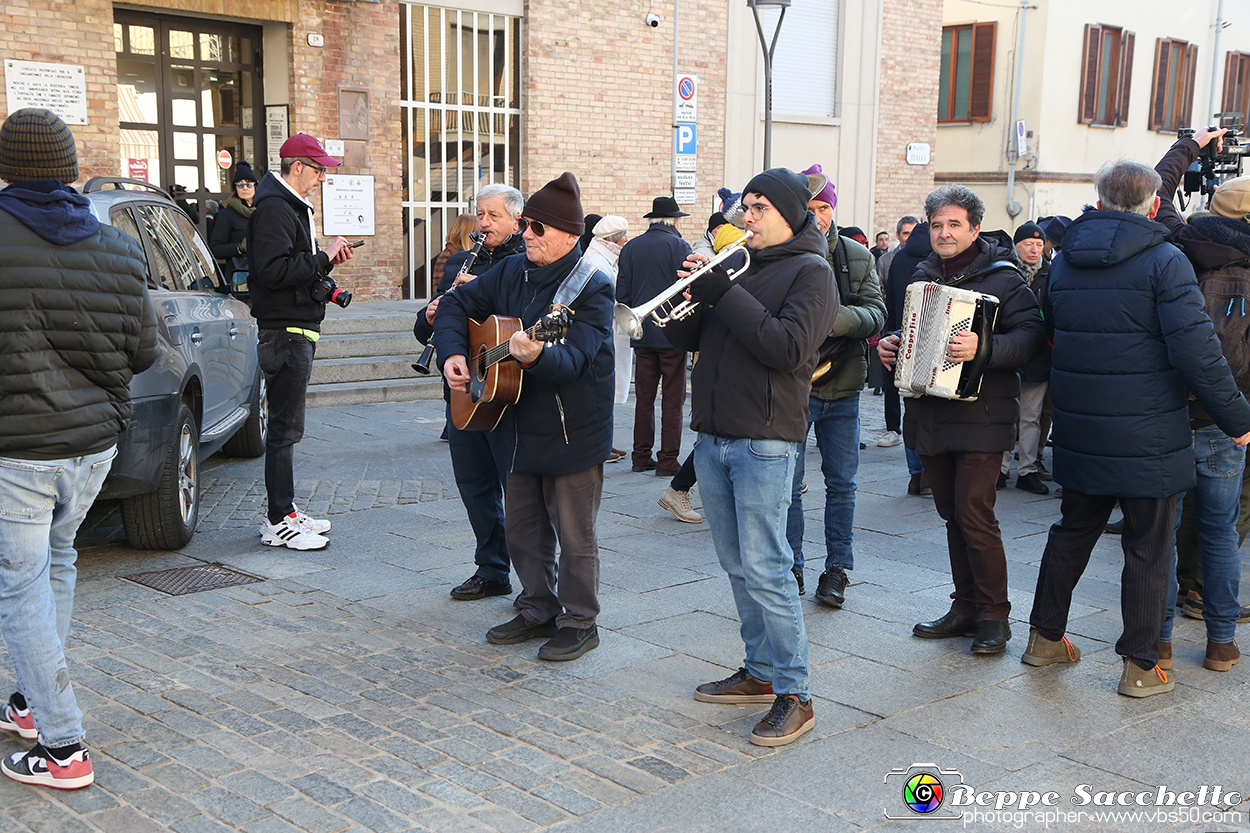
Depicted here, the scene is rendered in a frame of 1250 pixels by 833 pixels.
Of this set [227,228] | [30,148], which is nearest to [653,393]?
[227,228]

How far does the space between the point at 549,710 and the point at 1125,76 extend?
26.5m

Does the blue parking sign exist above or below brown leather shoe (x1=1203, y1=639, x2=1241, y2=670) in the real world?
above

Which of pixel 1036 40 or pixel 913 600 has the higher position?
pixel 1036 40

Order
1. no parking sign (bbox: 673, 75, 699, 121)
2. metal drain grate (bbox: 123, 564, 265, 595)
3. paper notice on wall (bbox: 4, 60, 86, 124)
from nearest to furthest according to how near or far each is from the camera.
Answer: metal drain grate (bbox: 123, 564, 265, 595), paper notice on wall (bbox: 4, 60, 86, 124), no parking sign (bbox: 673, 75, 699, 121)

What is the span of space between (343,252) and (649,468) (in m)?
3.33

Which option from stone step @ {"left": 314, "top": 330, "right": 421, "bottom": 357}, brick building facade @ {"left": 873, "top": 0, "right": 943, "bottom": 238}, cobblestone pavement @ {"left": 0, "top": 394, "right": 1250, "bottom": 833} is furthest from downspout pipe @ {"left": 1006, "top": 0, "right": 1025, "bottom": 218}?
cobblestone pavement @ {"left": 0, "top": 394, "right": 1250, "bottom": 833}

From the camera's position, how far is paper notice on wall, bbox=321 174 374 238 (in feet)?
49.7

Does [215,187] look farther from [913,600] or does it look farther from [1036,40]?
[1036,40]

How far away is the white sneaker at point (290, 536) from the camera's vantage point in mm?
6684

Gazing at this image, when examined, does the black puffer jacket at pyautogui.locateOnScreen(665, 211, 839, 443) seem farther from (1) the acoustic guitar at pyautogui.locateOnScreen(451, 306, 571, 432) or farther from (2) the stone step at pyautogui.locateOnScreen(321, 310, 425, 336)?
(2) the stone step at pyautogui.locateOnScreen(321, 310, 425, 336)

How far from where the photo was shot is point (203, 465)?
8.88 metres

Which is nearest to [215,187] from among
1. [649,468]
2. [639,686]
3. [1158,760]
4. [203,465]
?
[203,465]

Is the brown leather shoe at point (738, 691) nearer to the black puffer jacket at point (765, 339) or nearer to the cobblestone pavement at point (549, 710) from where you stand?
the cobblestone pavement at point (549, 710)

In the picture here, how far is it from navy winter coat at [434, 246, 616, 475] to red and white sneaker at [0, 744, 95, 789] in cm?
200
